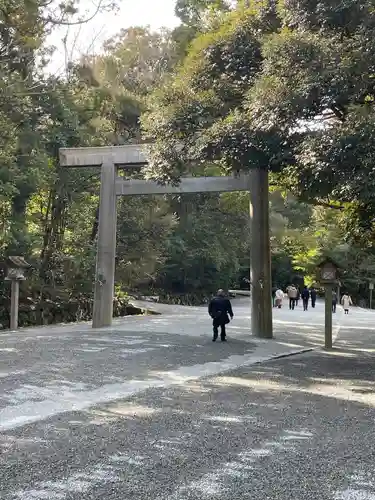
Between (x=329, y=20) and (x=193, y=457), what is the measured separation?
720 cm

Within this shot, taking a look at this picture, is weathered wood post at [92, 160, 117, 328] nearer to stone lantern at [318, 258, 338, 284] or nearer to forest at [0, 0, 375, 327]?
forest at [0, 0, 375, 327]

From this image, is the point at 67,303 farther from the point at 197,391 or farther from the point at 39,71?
the point at 197,391

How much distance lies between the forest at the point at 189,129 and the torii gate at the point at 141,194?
62 cm

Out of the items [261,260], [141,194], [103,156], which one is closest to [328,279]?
[261,260]

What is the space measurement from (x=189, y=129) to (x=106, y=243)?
700 cm

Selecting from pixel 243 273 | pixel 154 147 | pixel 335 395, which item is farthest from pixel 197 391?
pixel 243 273

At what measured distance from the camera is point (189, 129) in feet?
36.6

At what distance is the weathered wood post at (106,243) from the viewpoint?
17203mm

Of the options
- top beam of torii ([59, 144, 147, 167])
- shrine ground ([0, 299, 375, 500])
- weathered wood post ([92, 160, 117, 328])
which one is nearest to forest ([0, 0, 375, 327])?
top beam of torii ([59, 144, 147, 167])

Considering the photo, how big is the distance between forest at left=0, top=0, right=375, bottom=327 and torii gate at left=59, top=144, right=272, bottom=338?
62cm

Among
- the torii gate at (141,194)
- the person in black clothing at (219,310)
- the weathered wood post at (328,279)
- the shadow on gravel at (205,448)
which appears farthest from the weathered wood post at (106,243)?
the shadow on gravel at (205,448)

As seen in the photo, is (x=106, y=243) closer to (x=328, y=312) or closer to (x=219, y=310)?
(x=219, y=310)

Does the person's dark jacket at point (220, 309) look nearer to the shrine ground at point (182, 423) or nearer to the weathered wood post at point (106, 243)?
the shrine ground at point (182, 423)

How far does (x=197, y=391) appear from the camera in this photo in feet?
26.1
